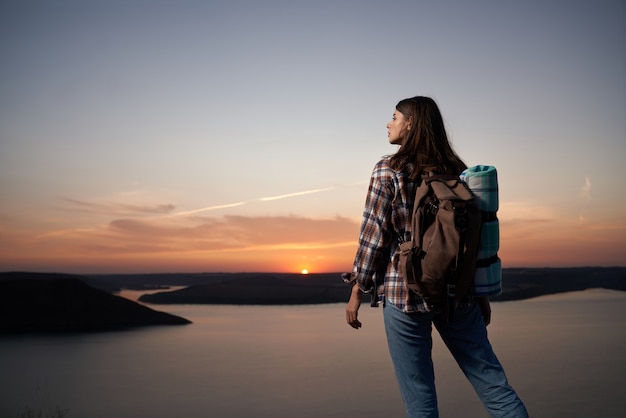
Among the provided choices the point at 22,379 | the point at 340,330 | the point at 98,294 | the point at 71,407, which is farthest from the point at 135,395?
the point at 340,330

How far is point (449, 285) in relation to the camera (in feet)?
7.15

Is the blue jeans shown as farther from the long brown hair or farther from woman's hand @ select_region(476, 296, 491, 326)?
the long brown hair

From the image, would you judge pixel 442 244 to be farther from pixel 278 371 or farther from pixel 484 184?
pixel 278 371

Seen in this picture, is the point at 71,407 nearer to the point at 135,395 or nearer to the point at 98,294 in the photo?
the point at 135,395

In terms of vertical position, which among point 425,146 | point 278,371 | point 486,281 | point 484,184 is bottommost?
point 278,371

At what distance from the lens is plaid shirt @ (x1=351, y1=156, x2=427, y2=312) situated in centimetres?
227

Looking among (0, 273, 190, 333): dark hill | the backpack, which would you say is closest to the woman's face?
the backpack

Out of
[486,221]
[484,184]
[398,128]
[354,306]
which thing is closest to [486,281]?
[486,221]

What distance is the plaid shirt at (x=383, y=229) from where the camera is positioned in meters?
2.27

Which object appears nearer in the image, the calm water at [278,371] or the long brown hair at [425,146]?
the long brown hair at [425,146]

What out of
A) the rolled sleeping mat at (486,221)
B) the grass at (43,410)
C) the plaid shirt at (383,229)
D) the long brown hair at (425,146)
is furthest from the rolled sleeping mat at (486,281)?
the grass at (43,410)

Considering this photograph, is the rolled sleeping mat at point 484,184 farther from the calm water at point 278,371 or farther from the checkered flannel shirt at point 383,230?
the calm water at point 278,371

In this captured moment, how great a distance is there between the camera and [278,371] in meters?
12.6

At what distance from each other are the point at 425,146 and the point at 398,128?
0.43 feet
